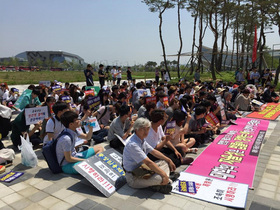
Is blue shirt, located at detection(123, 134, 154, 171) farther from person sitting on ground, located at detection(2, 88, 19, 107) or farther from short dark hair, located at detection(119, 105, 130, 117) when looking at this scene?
person sitting on ground, located at detection(2, 88, 19, 107)

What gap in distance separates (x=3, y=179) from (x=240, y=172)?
13.9 feet

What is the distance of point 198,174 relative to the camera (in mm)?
4016

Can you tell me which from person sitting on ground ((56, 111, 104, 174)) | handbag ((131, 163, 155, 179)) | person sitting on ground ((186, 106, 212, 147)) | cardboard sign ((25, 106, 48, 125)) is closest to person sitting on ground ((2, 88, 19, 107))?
cardboard sign ((25, 106, 48, 125))

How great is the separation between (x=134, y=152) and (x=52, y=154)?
1666 mm

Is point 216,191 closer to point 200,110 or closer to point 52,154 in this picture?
point 200,110

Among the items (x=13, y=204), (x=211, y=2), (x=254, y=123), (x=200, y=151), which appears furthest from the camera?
(x=211, y=2)

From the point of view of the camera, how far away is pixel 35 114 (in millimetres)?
5078

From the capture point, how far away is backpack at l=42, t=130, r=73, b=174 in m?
3.84

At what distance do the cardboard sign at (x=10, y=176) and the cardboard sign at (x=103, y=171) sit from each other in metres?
1.30

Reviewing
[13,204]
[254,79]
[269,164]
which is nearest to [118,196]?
[13,204]

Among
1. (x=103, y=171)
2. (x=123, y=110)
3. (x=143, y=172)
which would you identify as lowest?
(x=103, y=171)

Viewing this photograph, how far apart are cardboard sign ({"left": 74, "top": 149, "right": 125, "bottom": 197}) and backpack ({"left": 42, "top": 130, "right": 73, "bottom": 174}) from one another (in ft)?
1.87

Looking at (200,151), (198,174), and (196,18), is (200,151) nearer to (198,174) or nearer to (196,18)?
(198,174)

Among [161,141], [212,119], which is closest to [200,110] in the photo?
[212,119]
